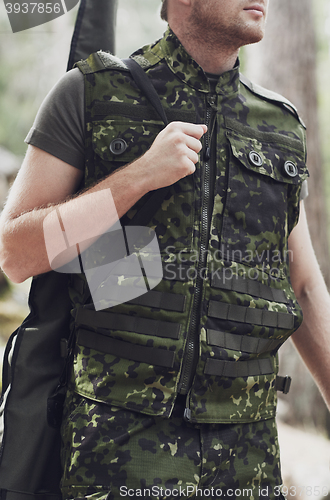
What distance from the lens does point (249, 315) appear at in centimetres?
144

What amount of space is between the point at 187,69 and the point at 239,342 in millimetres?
1034

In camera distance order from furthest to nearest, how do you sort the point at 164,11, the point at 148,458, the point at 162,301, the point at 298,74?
the point at 298,74, the point at 164,11, the point at 162,301, the point at 148,458

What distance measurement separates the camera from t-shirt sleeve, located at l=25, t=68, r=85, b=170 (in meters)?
1.39

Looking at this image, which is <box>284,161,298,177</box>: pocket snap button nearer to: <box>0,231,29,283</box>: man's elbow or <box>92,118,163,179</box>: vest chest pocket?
<box>92,118,163,179</box>: vest chest pocket

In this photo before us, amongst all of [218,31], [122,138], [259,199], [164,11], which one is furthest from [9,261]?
[164,11]

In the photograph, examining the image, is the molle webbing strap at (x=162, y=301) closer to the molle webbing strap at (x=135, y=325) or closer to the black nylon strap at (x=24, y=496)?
the molle webbing strap at (x=135, y=325)

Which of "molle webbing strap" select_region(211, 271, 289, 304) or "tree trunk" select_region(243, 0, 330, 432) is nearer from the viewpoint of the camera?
"molle webbing strap" select_region(211, 271, 289, 304)

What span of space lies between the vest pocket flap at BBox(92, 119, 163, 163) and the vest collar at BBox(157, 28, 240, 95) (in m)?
0.25

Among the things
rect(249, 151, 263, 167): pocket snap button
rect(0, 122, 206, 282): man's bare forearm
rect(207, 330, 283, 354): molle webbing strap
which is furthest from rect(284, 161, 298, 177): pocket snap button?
rect(207, 330, 283, 354): molle webbing strap

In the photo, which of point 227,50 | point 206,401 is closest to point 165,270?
point 206,401

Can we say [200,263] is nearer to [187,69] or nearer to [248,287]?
[248,287]

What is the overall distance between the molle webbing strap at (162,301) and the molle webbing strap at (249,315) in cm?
11

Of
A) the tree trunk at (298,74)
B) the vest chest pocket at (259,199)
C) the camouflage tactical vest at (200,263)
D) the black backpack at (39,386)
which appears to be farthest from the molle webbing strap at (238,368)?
the tree trunk at (298,74)

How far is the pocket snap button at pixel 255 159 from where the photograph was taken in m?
1.52
